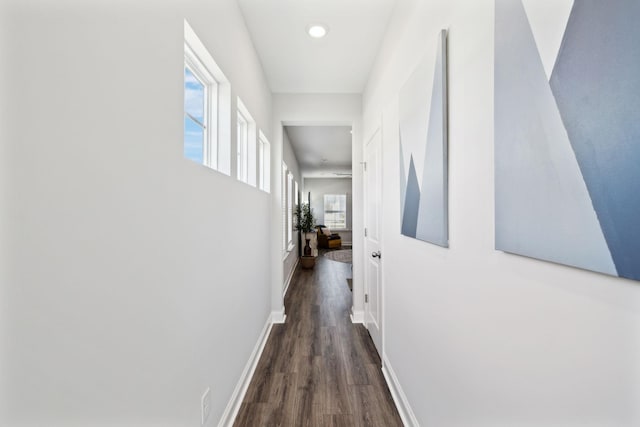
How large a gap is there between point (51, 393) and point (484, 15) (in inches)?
60.3

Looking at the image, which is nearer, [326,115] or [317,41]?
[317,41]

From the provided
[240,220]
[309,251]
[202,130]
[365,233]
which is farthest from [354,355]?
[309,251]

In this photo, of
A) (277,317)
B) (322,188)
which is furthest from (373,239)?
(322,188)

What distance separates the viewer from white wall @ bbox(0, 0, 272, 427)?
0.54 meters

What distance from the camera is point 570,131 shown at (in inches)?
22.4

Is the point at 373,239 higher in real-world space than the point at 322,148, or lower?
lower

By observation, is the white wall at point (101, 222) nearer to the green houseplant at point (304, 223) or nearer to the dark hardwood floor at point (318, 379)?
the dark hardwood floor at point (318, 379)

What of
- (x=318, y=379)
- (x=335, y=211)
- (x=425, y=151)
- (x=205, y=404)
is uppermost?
(x=425, y=151)

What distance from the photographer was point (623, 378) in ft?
1.65

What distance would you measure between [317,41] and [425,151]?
1592 mm

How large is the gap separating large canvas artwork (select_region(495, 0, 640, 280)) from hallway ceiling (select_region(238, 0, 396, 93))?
1501 millimetres

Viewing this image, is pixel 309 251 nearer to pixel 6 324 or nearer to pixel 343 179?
pixel 343 179

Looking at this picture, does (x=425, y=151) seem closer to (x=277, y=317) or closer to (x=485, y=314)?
(x=485, y=314)

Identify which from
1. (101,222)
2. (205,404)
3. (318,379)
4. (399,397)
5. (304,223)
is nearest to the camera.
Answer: (101,222)
